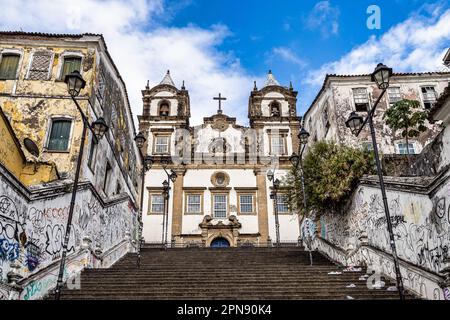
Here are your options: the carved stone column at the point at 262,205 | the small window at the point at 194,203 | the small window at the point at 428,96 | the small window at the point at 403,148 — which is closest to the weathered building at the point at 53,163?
the small window at the point at 194,203

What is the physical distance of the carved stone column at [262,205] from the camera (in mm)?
28719

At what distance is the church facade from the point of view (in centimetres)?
2878

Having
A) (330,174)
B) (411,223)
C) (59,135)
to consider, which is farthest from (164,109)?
(411,223)

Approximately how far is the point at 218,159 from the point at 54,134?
56.7 ft

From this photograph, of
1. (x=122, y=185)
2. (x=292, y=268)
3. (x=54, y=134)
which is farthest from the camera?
(x=122, y=185)

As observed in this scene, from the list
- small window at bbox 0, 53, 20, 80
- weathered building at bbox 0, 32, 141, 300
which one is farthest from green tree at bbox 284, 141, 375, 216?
small window at bbox 0, 53, 20, 80

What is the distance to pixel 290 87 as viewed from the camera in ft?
117

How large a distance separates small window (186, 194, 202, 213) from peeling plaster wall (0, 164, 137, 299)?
13480 mm

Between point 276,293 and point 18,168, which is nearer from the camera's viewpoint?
point 276,293

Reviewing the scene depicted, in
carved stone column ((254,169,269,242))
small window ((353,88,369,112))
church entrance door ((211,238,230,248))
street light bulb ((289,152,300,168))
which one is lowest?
street light bulb ((289,152,300,168))

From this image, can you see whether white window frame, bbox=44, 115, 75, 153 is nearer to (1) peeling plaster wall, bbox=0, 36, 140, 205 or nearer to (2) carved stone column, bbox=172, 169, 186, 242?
(1) peeling plaster wall, bbox=0, 36, 140, 205

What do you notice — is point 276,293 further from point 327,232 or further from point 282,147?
point 282,147

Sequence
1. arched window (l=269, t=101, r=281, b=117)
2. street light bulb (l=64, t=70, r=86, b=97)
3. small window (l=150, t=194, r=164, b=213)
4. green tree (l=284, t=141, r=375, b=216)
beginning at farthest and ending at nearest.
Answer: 1. arched window (l=269, t=101, r=281, b=117)
2. small window (l=150, t=194, r=164, b=213)
3. green tree (l=284, t=141, r=375, b=216)
4. street light bulb (l=64, t=70, r=86, b=97)

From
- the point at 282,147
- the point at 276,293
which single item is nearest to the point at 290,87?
the point at 282,147
